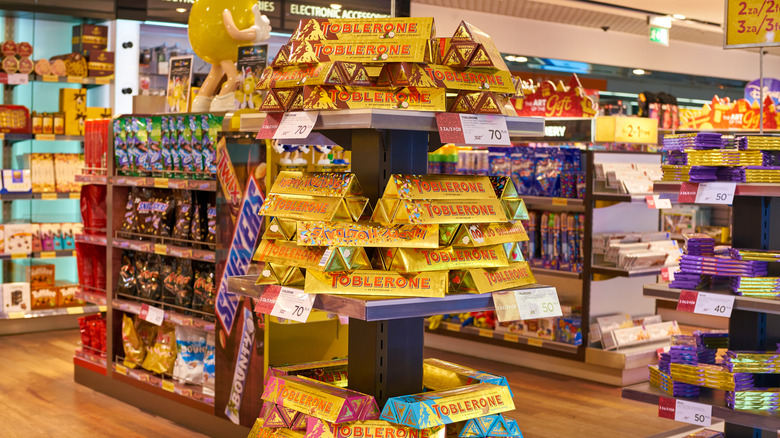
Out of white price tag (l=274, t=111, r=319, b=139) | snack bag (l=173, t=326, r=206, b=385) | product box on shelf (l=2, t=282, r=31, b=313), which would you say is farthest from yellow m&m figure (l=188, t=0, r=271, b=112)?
product box on shelf (l=2, t=282, r=31, b=313)

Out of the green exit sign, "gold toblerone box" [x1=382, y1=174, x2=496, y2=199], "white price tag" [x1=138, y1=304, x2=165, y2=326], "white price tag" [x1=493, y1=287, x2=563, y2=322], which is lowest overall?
"white price tag" [x1=138, y1=304, x2=165, y2=326]

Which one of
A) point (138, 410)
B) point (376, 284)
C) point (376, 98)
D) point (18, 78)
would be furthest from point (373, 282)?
point (18, 78)

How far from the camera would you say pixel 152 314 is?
4312mm

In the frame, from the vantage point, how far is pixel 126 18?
7.00m

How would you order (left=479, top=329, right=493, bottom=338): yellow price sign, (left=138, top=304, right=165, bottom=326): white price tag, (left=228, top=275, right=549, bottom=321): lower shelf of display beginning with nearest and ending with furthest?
(left=228, top=275, right=549, bottom=321): lower shelf of display
(left=138, top=304, right=165, bottom=326): white price tag
(left=479, top=329, right=493, bottom=338): yellow price sign

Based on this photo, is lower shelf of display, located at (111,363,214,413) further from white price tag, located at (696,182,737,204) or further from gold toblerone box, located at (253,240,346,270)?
white price tag, located at (696,182,737,204)

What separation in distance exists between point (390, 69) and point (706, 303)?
5.35 feet

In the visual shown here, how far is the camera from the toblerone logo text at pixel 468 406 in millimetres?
2125

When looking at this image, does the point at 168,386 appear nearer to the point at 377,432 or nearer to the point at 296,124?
the point at 377,432

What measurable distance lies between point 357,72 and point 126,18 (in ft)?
18.1

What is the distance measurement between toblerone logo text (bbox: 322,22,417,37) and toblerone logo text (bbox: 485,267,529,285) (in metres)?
0.65

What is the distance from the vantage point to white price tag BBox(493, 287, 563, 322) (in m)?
2.15

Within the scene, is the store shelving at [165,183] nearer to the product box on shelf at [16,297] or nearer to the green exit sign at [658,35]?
the product box on shelf at [16,297]

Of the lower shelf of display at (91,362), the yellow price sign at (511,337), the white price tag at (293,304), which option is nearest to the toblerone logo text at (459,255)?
the white price tag at (293,304)
